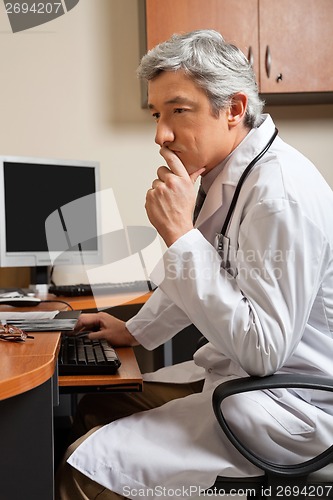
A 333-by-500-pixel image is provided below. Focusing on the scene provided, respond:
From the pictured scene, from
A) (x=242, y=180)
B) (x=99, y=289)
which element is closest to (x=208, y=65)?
(x=242, y=180)

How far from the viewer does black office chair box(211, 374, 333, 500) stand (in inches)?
42.1

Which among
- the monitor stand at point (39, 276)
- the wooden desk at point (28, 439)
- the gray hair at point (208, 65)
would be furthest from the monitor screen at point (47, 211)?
the wooden desk at point (28, 439)

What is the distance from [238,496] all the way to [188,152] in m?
0.69

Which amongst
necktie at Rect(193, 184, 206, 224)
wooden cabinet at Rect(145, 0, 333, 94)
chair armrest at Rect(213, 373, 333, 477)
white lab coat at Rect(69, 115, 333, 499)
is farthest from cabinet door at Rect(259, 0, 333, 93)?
chair armrest at Rect(213, 373, 333, 477)

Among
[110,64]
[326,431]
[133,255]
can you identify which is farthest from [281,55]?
[326,431]

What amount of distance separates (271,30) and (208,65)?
1267mm

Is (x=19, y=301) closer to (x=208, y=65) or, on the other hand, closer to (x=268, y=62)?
(x=208, y=65)

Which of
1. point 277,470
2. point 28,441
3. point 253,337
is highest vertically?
point 253,337

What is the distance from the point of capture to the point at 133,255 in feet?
8.58

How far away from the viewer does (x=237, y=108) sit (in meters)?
1.38

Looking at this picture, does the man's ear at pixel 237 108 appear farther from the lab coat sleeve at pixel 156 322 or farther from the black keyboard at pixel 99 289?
the black keyboard at pixel 99 289

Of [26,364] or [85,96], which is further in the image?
[85,96]

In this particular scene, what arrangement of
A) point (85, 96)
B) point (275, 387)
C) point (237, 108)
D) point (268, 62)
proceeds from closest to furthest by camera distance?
point (275, 387) < point (237, 108) < point (268, 62) < point (85, 96)

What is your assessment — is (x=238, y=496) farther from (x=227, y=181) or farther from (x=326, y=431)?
(x=227, y=181)
